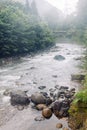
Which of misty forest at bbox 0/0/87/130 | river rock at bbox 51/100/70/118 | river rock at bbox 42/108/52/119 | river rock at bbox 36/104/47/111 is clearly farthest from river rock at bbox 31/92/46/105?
river rock at bbox 42/108/52/119

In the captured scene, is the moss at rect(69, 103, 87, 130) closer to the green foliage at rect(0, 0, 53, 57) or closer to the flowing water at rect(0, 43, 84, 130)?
the flowing water at rect(0, 43, 84, 130)

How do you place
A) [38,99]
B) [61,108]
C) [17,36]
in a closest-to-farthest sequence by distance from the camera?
[61,108], [38,99], [17,36]

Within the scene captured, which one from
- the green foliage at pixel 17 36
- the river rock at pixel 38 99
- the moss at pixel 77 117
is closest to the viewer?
the moss at pixel 77 117

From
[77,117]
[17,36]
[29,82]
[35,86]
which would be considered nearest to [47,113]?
[77,117]

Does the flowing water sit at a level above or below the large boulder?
below

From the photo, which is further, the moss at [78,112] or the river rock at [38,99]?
the river rock at [38,99]

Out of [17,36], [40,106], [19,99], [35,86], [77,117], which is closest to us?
[77,117]

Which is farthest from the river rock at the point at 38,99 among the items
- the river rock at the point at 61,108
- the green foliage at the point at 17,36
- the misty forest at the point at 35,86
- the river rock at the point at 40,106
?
the green foliage at the point at 17,36

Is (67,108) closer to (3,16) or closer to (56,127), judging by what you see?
(56,127)

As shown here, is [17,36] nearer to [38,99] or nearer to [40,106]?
[38,99]

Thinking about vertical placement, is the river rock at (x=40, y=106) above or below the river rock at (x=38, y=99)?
below

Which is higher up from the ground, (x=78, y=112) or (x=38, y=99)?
(x=78, y=112)

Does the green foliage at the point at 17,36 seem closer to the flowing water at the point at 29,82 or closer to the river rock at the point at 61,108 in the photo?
the flowing water at the point at 29,82

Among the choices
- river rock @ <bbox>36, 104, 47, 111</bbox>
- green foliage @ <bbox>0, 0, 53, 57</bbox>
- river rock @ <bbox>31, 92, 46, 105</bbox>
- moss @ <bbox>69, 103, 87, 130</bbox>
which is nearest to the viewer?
moss @ <bbox>69, 103, 87, 130</bbox>
